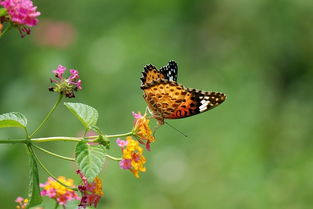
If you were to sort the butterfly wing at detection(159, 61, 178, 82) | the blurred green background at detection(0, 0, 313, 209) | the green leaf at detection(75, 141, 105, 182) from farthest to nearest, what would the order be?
the blurred green background at detection(0, 0, 313, 209), the butterfly wing at detection(159, 61, 178, 82), the green leaf at detection(75, 141, 105, 182)

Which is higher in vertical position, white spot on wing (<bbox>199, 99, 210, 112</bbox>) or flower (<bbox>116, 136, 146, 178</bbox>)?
white spot on wing (<bbox>199, 99, 210, 112</bbox>)

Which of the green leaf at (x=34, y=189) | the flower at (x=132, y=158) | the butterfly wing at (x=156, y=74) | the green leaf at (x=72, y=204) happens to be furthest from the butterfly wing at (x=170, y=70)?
the green leaf at (x=34, y=189)

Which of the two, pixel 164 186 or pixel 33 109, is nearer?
pixel 33 109

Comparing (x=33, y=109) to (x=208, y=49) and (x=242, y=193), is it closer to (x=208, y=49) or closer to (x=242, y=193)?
(x=242, y=193)

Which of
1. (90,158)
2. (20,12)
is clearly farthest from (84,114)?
(20,12)

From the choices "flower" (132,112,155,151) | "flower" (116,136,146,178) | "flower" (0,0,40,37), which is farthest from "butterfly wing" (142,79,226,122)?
"flower" (0,0,40,37)

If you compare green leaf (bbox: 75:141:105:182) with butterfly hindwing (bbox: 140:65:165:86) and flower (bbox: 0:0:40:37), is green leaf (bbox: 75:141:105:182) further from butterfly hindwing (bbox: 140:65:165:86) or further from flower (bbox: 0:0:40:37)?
butterfly hindwing (bbox: 140:65:165:86)

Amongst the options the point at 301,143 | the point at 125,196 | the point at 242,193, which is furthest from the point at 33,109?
the point at 301,143
